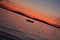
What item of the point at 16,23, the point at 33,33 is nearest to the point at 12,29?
the point at 16,23

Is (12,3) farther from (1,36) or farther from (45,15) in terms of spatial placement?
(1,36)

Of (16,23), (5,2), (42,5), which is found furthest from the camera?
(16,23)

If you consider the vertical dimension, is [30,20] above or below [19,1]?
below

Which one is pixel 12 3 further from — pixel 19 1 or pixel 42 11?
pixel 42 11

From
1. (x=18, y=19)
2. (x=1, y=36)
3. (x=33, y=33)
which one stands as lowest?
(x=1, y=36)

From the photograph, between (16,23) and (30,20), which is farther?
(16,23)

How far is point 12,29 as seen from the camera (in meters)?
1.83

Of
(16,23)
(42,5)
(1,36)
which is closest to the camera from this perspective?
(42,5)

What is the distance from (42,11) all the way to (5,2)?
1.48 feet

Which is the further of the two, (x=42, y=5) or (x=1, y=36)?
(x=1, y=36)

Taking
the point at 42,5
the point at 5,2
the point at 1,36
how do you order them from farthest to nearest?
the point at 1,36, the point at 42,5, the point at 5,2

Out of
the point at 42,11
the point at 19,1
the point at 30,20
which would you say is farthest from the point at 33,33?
the point at 19,1

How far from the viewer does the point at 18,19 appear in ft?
5.49

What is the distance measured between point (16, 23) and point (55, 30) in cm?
53
